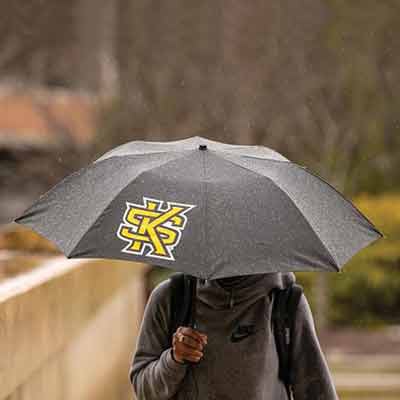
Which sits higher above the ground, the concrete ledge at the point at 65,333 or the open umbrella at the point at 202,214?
the open umbrella at the point at 202,214

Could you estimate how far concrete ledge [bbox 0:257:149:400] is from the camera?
17.3ft

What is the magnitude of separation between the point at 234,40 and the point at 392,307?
22.3 feet

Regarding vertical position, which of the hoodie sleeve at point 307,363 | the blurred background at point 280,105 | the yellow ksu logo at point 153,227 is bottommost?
the hoodie sleeve at point 307,363

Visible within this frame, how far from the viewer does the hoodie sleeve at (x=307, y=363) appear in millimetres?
4465

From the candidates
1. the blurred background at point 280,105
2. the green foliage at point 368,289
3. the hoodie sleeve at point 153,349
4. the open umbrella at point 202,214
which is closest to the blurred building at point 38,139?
the blurred background at point 280,105

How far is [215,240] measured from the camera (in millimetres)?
4125

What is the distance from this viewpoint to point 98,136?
25938 mm

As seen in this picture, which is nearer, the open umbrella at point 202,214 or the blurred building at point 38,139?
the open umbrella at point 202,214

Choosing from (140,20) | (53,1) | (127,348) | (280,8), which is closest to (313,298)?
(280,8)

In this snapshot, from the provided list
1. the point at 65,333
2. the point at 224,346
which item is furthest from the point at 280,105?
the point at 224,346

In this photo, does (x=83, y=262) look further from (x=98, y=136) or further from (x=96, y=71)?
(x=96, y=71)

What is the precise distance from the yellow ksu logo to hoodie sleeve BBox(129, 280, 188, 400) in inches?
12.8

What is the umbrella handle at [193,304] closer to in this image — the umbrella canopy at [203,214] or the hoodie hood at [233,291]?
the hoodie hood at [233,291]

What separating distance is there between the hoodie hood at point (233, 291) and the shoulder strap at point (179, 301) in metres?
0.05
